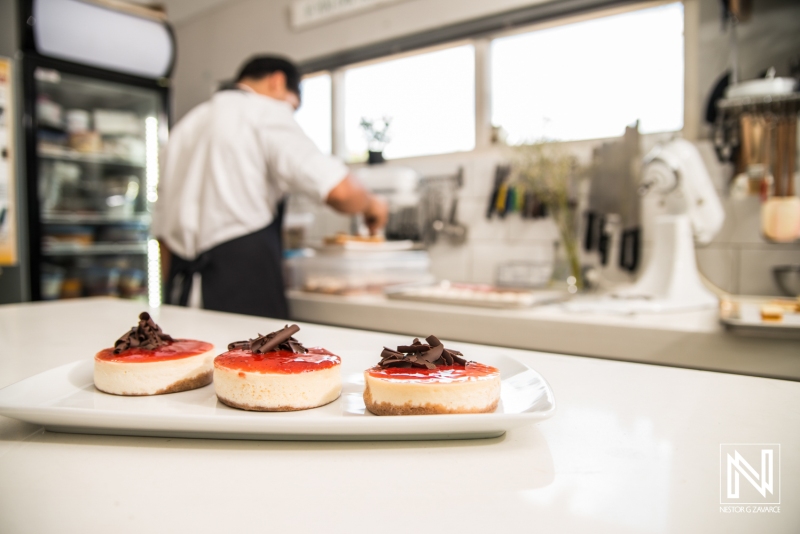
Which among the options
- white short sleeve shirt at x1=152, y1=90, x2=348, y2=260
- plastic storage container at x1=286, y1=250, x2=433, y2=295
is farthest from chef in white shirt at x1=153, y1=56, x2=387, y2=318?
plastic storage container at x1=286, y1=250, x2=433, y2=295

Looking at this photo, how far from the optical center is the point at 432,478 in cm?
48

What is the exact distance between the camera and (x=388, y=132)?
319cm

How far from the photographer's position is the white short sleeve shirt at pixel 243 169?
6.64 feet

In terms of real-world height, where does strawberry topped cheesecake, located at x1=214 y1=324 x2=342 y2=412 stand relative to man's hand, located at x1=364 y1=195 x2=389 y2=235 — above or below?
below

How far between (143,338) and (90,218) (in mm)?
3188

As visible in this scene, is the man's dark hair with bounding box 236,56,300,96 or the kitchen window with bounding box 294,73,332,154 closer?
the man's dark hair with bounding box 236,56,300,96

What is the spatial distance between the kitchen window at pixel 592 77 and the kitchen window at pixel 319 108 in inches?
47.6

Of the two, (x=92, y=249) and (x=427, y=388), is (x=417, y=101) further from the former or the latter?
(x=427, y=388)

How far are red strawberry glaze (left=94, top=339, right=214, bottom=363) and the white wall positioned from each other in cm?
205

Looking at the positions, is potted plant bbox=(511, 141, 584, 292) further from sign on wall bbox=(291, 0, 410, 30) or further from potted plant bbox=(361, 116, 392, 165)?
sign on wall bbox=(291, 0, 410, 30)

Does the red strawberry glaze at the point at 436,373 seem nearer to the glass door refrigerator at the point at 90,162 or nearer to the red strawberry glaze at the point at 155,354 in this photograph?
the red strawberry glaze at the point at 155,354

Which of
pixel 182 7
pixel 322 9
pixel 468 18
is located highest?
pixel 182 7

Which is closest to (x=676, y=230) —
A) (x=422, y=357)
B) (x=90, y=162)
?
(x=422, y=357)

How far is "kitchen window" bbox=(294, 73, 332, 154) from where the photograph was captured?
3648 mm
